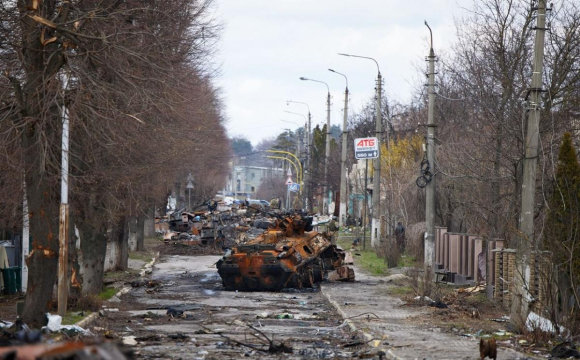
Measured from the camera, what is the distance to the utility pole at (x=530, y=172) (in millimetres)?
16422

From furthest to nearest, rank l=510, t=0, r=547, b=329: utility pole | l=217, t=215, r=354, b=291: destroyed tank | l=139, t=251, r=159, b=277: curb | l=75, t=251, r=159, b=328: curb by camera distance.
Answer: l=139, t=251, r=159, b=277: curb → l=217, t=215, r=354, b=291: destroyed tank → l=75, t=251, r=159, b=328: curb → l=510, t=0, r=547, b=329: utility pole

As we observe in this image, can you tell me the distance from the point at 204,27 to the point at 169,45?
3693 millimetres

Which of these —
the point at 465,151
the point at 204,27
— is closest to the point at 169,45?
the point at 204,27

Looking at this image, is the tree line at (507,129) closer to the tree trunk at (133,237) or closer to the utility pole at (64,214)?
the utility pole at (64,214)

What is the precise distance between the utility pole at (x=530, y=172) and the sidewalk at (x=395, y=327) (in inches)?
56.0

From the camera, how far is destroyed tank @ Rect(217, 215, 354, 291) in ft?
91.5

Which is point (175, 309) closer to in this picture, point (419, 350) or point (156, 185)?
point (156, 185)

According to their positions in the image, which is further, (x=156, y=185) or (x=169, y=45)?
(x=156, y=185)

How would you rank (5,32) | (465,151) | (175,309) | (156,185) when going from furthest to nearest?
1. (465,151)
2. (156,185)
3. (175,309)
4. (5,32)

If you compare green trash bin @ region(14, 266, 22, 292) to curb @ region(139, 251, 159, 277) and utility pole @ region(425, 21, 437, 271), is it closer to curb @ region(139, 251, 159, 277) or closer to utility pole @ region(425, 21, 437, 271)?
curb @ region(139, 251, 159, 277)

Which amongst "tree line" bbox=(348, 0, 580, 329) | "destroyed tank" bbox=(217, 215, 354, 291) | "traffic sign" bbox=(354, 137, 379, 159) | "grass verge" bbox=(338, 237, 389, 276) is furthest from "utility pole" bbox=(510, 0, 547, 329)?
"traffic sign" bbox=(354, 137, 379, 159)

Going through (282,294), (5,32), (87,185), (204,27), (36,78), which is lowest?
(282,294)

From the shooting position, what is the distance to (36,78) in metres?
16.5

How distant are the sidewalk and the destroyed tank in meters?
1.16
